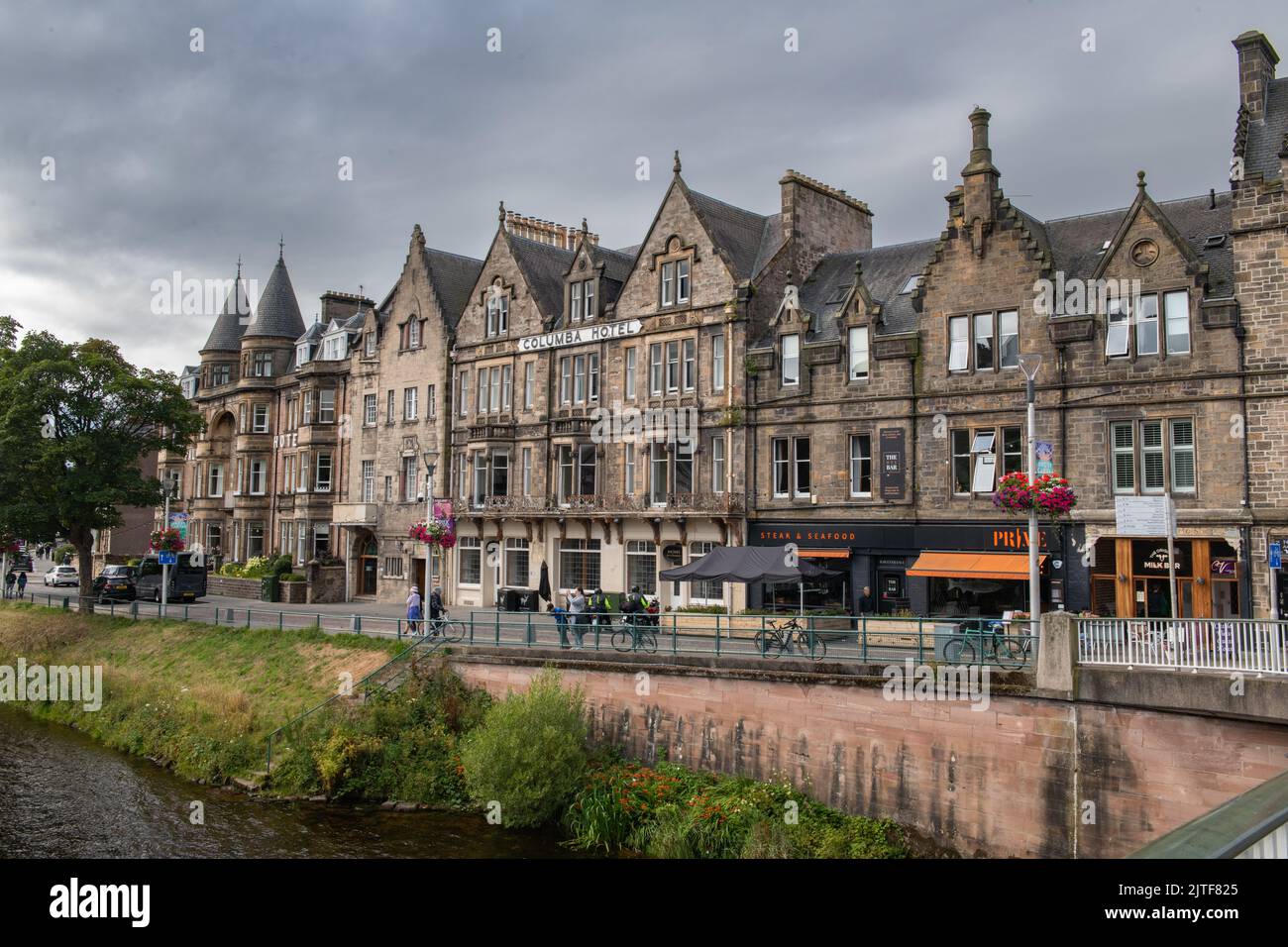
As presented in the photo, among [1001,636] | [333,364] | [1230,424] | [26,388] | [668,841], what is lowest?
[668,841]

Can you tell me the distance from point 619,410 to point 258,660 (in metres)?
15.9

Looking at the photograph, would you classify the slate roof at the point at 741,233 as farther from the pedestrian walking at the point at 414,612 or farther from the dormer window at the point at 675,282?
the pedestrian walking at the point at 414,612

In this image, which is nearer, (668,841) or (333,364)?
(668,841)

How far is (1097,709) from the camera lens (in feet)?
54.3

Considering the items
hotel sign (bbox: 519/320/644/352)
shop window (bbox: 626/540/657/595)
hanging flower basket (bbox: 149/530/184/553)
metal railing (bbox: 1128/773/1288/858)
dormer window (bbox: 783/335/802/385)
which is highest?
hotel sign (bbox: 519/320/644/352)

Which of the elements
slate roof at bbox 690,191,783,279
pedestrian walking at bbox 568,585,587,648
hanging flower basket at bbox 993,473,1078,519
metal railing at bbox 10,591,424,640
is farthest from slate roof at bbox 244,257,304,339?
hanging flower basket at bbox 993,473,1078,519

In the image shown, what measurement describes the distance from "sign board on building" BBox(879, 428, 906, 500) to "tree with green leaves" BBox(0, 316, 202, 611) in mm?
28906

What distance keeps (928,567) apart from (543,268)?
77.5 feet

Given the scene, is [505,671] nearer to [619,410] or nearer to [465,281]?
[619,410]

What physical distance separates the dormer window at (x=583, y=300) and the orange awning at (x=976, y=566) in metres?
17.8

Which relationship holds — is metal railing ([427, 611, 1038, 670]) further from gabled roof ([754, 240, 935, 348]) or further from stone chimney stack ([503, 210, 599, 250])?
stone chimney stack ([503, 210, 599, 250])

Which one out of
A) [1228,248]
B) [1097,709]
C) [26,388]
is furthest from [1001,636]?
[26,388]

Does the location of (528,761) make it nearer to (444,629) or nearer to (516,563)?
(444,629)

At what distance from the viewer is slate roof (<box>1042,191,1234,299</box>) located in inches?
1045
